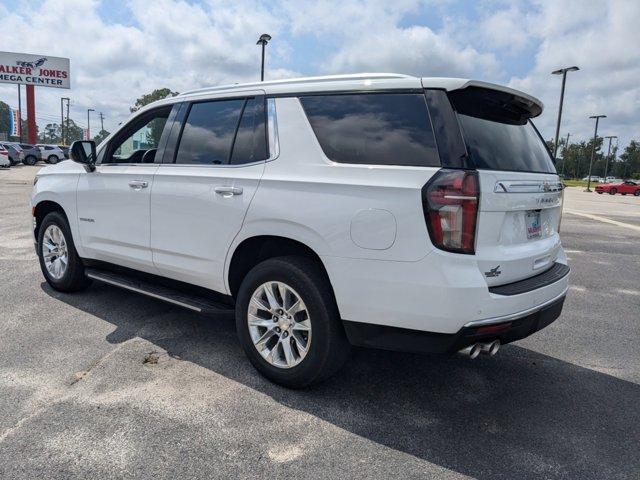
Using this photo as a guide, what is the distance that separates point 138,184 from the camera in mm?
4043

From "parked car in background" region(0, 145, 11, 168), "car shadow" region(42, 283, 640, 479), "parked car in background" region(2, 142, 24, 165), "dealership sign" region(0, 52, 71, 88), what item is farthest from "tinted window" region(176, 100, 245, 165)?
"dealership sign" region(0, 52, 71, 88)

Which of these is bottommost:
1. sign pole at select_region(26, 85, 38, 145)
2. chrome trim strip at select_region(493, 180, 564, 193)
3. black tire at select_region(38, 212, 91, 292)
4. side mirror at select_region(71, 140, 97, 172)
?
black tire at select_region(38, 212, 91, 292)

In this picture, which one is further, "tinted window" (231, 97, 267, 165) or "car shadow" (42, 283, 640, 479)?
"tinted window" (231, 97, 267, 165)

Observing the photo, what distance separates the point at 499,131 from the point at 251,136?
162 centimetres

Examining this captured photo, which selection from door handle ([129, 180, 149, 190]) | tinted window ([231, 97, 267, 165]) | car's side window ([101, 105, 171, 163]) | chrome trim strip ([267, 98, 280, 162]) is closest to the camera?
chrome trim strip ([267, 98, 280, 162])

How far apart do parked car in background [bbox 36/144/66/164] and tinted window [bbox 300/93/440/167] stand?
43.8 meters

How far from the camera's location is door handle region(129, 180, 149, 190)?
399 cm

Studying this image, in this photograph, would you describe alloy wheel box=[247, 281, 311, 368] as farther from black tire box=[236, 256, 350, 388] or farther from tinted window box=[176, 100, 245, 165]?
tinted window box=[176, 100, 245, 165]

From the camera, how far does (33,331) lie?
408 cm

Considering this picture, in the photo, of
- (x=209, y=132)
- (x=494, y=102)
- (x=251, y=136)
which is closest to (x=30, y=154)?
(x=209, y=132)

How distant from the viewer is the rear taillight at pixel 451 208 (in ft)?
8.36

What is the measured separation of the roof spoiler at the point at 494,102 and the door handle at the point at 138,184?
249 cm

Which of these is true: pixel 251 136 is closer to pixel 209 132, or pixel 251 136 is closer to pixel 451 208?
pixel 209 132

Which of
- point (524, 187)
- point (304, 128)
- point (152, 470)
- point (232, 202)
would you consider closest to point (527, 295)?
point (524, 187)
